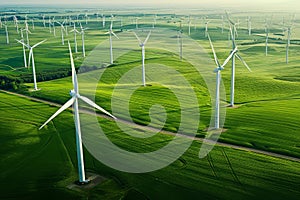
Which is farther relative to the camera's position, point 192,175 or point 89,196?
point 192,175

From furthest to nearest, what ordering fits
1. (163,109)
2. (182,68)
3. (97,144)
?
(182,68), (163,109), (97,144)

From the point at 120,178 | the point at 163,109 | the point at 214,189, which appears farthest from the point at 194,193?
the point at 163,109

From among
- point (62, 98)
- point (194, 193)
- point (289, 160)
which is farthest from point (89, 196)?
point (62, 98)

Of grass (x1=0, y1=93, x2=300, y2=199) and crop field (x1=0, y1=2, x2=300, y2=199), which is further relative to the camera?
crop field (x1=0, y1=2, x2=300, y2=199)

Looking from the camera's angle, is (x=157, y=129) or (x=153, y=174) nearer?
(x=153, y=174)

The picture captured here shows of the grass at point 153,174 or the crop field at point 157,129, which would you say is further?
the crop field at point 157,129

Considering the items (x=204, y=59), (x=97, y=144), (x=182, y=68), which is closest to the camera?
(x=97, y=144)

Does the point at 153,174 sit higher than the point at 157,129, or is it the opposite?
the point at 157,129

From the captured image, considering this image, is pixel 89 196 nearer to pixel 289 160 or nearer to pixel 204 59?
pixel 289 160

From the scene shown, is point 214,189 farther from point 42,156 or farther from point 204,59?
point 204,59
